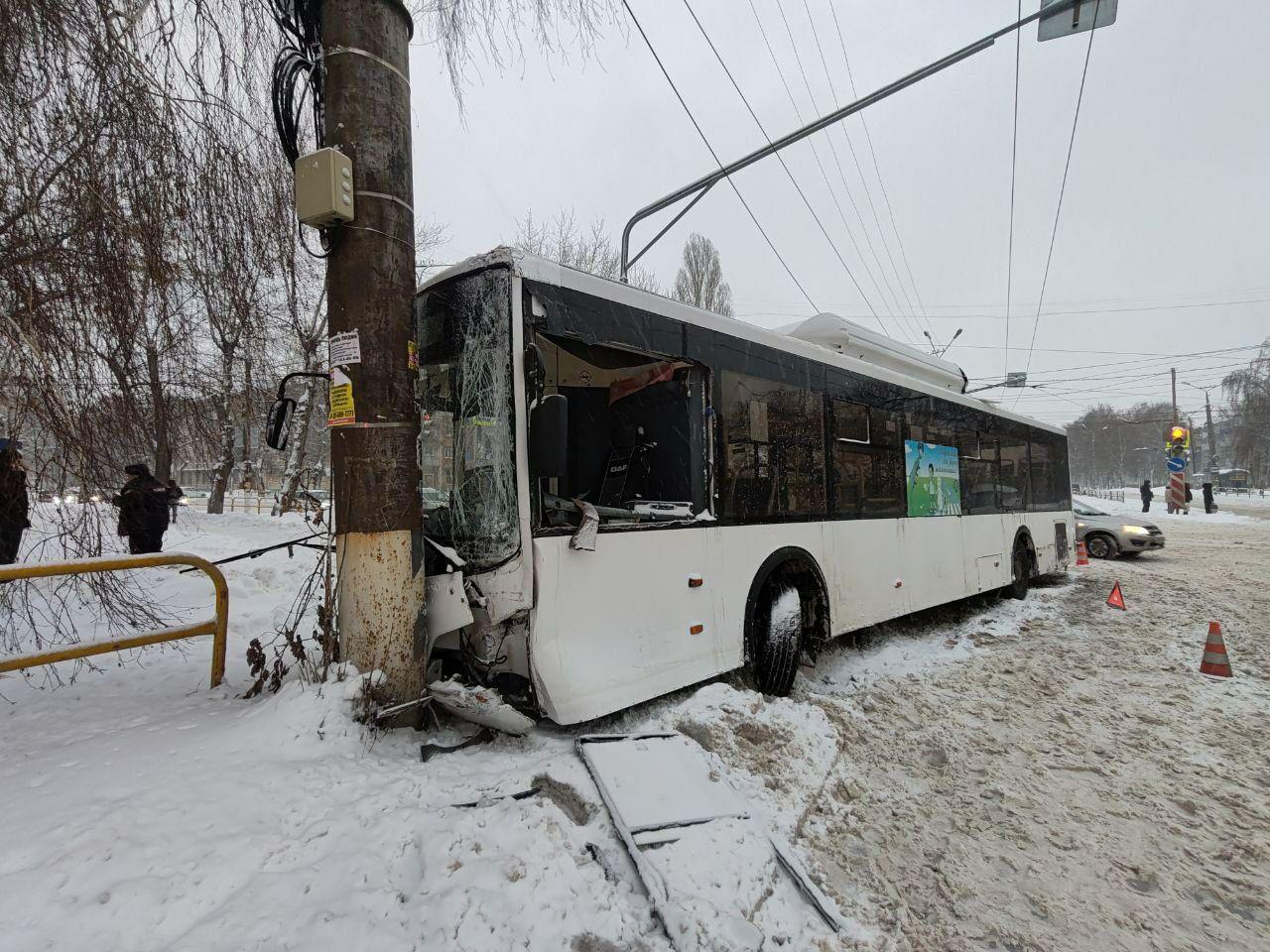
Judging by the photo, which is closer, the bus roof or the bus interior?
the bus roof

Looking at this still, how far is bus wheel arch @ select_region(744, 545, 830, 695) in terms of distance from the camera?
4676 millimetres

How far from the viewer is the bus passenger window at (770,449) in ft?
14.7

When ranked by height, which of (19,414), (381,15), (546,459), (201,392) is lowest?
(546,459)

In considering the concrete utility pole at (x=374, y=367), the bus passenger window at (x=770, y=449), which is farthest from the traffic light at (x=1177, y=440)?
the concrete utility pole at (x=374, y=367)

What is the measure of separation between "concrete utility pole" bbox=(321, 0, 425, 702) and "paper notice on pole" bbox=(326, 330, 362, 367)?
30 millimetres

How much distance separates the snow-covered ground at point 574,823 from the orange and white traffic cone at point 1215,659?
27.1 inches

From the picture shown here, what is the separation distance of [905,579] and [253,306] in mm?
6563

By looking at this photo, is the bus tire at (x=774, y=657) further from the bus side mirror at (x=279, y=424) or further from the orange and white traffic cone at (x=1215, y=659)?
the orange and white traffic cone at (x=1215, y=659)

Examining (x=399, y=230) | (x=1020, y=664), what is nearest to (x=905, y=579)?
(x=1020, y=664)

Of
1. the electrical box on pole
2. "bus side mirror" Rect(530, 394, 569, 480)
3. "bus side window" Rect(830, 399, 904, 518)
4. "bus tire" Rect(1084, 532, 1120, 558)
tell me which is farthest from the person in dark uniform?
"bus tire" Rect(1084, 532, 1120, 558)

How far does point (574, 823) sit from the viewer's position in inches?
102

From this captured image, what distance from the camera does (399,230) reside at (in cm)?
342

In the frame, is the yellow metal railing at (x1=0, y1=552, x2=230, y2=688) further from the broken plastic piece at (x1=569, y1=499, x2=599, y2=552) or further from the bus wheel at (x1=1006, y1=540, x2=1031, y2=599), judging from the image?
the bus wheel at (x1=1006, y1=540, x2=1031, y2=599)

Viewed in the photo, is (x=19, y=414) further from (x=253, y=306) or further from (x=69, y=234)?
(x=253, y=306)
